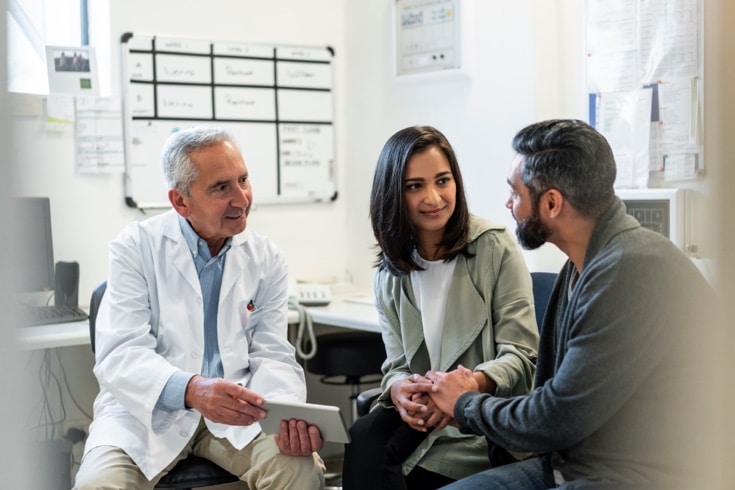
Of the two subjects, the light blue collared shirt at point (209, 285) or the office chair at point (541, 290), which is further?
the office chair at point (541, 290)

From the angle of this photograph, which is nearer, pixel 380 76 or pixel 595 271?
pixel 595 271

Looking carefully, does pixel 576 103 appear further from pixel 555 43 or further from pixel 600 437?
pixel 600 437

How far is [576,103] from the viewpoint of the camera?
2770 millimetres

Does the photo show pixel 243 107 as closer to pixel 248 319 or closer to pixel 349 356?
pixel 349 356

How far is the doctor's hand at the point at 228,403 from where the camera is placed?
1769 millimetres

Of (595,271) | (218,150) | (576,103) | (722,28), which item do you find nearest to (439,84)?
(576,103)

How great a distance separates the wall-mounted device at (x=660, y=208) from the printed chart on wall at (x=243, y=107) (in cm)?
136

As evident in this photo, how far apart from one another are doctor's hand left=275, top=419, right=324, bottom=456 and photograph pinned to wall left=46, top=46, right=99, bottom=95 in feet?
5.42

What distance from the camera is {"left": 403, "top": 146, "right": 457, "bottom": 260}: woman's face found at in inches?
75.0

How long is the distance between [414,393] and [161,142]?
70.1 inches

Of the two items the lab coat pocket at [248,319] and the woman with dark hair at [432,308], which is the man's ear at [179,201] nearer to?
the lab coat pocket at [248,319]

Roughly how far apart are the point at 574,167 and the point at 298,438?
0.86 meters

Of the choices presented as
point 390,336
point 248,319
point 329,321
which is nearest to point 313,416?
point 390,336

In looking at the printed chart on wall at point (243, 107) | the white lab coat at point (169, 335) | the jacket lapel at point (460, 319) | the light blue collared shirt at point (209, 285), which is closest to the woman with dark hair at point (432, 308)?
the jacket lapel at point (460, 319)
